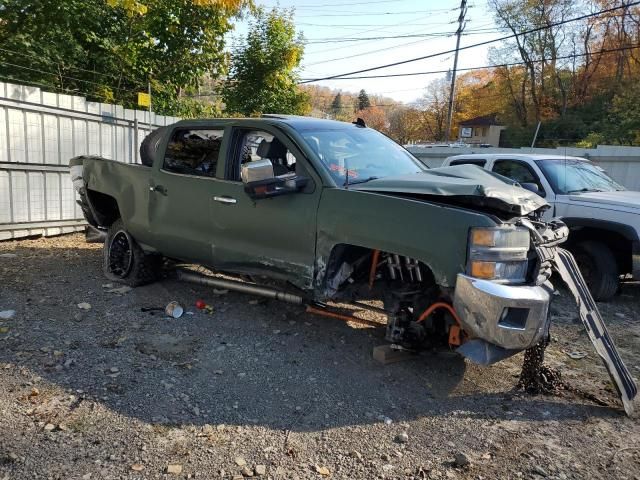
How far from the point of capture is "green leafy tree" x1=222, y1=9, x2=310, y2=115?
15.5 meters

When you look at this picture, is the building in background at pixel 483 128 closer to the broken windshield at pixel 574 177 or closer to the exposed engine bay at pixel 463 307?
the broken windshield at pixel 574 177

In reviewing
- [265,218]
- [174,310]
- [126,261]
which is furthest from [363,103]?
[265,218]

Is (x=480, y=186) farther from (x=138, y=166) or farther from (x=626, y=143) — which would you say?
(x=626, y=143)

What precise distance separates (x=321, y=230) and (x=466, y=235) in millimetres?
1153

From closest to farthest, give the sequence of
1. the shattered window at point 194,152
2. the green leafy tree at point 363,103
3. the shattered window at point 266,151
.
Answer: the shattered window at point 266,151, the shattered window at point 194,152, the green leafy tree at point 363,103

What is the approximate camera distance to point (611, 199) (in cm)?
638

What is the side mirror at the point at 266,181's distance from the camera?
3.98 m

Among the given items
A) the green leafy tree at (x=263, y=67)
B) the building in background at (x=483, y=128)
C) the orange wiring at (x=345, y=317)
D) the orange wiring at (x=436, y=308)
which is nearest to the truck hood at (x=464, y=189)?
the orange wiring at (x=436, y=308)

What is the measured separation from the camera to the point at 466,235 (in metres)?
3.31

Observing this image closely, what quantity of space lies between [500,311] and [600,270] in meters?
3.94

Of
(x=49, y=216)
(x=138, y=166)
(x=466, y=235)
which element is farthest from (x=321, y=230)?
(x=49, y=216)

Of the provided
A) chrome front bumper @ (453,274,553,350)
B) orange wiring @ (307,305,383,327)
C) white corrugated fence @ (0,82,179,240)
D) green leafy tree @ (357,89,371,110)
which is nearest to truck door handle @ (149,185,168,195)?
orange wiring @ (307,305,383,327)

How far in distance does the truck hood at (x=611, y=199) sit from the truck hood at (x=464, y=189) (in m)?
2.77

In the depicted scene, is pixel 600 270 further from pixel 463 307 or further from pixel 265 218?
A: pixel 265 218
